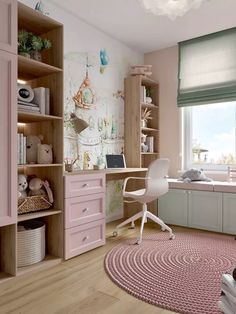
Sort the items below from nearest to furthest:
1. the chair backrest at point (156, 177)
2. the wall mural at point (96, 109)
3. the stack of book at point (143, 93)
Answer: the chair backrest at point (156, 177), the wall mural at point (96, 109), the stack of book at point (143, 93)

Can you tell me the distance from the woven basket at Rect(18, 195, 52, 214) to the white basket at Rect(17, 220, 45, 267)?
0.18 m

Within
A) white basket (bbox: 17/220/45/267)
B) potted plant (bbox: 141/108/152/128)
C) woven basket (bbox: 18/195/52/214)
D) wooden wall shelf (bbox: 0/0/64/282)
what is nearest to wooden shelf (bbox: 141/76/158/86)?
potted plant (bbox: 141/108/152/128)

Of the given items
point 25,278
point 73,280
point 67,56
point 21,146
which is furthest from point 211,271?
point 67,56

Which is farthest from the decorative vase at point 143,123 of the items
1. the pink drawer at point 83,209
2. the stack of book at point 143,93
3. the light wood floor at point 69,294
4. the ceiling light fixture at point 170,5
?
the light wood floor at point 69,294

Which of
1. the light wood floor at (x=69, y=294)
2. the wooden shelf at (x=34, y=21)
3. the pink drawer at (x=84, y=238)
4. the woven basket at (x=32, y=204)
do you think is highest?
the wooden shelf at (x=34, y=21)

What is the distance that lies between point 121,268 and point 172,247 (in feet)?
2.49

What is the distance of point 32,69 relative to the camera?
2408 mm

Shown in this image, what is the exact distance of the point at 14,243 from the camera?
2080 mm

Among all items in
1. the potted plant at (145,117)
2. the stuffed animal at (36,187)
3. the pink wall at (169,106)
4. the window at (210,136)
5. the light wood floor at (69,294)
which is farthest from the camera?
the pink wall at (169,106)

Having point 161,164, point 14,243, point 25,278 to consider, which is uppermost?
point 161,164

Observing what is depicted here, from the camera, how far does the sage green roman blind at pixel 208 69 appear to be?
3.65 m

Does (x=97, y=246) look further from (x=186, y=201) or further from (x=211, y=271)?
(x=186, y=201)

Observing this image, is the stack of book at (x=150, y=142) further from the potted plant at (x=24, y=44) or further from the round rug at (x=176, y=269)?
the potted plant at (x=24, y=44)

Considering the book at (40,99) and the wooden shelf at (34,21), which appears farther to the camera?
the book at (40,99)
